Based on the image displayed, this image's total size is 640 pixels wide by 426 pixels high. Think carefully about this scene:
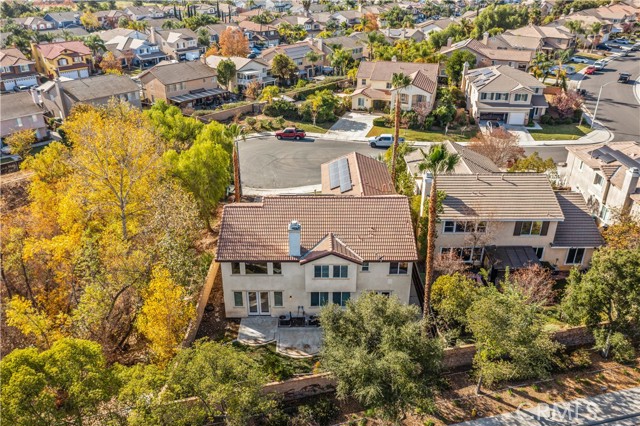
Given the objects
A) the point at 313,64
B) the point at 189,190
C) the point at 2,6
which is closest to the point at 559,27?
the point at 313,64

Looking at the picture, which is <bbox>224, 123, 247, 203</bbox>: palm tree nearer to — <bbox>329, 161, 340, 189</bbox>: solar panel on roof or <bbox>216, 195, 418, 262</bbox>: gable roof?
<bbox>329, 161, 340, 189</bbox>: solar panel on roof

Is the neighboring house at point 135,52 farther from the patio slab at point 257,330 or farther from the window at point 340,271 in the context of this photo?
the window at point 340,271

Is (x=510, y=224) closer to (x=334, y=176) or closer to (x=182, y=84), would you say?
(x=334, y=176)

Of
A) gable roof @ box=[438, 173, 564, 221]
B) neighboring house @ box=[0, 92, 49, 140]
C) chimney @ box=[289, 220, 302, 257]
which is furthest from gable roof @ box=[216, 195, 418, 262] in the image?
neighboring house @ box=[0, 92, 49, 140]

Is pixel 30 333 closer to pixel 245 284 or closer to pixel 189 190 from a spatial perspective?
pixel 245 284

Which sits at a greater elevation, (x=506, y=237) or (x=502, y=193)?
(x=502, y=193)

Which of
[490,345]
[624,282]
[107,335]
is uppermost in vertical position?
[624,282]

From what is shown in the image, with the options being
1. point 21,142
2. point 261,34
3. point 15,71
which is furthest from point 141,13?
point 21,142

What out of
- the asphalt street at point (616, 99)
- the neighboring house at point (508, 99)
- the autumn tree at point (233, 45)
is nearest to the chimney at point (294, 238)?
the neighboring house at point (508, 99)
